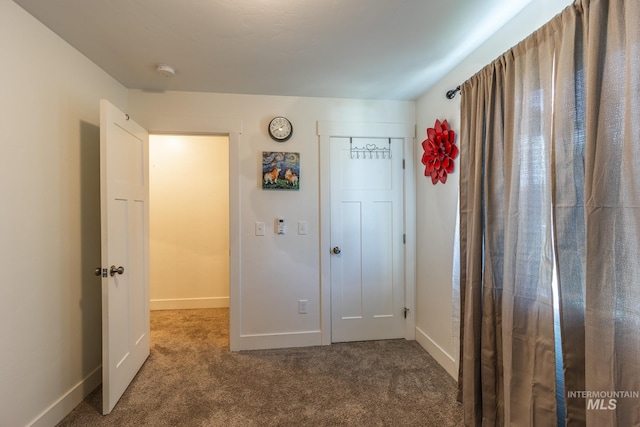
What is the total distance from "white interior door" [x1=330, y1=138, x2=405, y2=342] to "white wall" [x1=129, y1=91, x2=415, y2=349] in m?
0.20

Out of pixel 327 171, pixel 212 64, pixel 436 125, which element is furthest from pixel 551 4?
pixel 212 64

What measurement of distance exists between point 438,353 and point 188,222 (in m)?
3.26

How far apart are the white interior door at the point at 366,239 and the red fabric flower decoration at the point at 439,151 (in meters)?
0.40

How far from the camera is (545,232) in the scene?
1.27m

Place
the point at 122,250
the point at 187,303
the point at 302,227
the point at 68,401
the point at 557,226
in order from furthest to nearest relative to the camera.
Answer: the point at 187,303, the point at 302,227, the point at 122,250, the point at 68,401, the point at 557,226

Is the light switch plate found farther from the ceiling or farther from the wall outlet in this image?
the ceiling

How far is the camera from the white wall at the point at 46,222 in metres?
1.43

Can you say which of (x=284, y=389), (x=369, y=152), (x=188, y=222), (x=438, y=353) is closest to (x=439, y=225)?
(x=369, y=152)

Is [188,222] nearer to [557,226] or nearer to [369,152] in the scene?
[369,152]

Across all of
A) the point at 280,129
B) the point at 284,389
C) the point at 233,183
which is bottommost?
the point at 284,389

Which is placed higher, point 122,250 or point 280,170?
point 280,170

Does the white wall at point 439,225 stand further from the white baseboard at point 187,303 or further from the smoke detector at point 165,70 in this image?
the white baseboard at point 187,303

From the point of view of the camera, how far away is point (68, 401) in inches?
70.4

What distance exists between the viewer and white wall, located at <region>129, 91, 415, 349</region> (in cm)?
258
